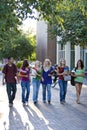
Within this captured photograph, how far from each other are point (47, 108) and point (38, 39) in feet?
181

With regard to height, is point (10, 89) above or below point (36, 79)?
below

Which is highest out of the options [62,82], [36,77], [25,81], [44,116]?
[36,77]

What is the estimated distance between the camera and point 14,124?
401 inches

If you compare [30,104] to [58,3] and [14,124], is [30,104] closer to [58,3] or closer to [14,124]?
[14,124]

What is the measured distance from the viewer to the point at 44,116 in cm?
1170

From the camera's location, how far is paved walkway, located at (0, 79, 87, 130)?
995 centimetres

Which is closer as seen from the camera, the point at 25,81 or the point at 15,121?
the point at 15,121

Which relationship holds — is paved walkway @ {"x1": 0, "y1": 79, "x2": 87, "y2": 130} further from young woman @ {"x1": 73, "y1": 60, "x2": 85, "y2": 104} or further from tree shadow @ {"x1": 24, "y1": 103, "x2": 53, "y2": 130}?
young woman @ {"x1": 73, "y1": 60, "x2": 85, "y2": 104}

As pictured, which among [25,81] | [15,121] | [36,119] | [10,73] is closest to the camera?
[15,121]

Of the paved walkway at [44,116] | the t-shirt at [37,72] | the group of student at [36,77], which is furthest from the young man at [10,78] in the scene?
the t-shirt at [37,72]

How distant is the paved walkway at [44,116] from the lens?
32.7ft

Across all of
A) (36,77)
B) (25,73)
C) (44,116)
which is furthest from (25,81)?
(44,116)

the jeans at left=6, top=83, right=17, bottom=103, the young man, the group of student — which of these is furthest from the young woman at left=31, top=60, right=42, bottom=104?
the jeans at left=6, top=83, right=17, bottom=103

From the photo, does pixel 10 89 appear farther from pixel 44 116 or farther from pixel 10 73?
pixel 44 116
